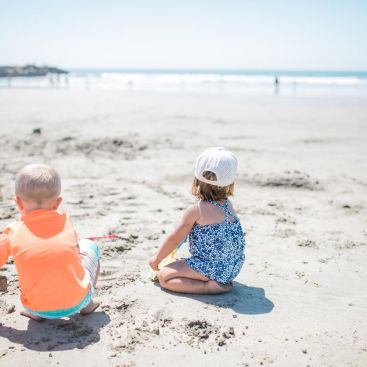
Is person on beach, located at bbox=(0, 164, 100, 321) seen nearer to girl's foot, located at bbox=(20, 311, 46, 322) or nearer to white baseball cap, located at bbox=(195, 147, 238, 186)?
girl's foot, located at bbox=(20, 311, 46, 322)

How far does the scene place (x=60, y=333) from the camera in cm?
251

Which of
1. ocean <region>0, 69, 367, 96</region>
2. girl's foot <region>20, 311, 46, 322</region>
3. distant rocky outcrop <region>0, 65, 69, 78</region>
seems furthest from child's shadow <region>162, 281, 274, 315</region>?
distant rocky outcrop <region>0, 65, 69, 78</region>

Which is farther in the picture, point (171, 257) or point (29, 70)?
point (29, 70)

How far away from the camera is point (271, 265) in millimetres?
3518

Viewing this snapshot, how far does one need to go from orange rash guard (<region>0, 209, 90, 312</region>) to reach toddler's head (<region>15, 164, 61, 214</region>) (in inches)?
2.0

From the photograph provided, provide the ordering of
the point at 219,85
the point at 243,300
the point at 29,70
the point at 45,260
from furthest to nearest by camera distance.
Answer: the point at 29,70
the point at 219,85
the point at 243,300
the point at 45,260

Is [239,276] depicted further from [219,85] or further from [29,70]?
[29,70]

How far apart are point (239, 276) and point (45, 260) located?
4.98ft

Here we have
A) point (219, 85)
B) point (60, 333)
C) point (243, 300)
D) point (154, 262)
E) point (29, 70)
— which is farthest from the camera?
point (29, 70)

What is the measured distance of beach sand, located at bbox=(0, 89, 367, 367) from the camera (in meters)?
2.39

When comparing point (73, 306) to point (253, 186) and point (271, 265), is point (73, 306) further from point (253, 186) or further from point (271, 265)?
point (253, 186)

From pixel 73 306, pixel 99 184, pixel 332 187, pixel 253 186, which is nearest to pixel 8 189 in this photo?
pixel 99 184

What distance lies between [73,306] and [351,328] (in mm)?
1563

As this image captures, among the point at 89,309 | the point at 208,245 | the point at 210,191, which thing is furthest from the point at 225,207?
the point at 89,309
